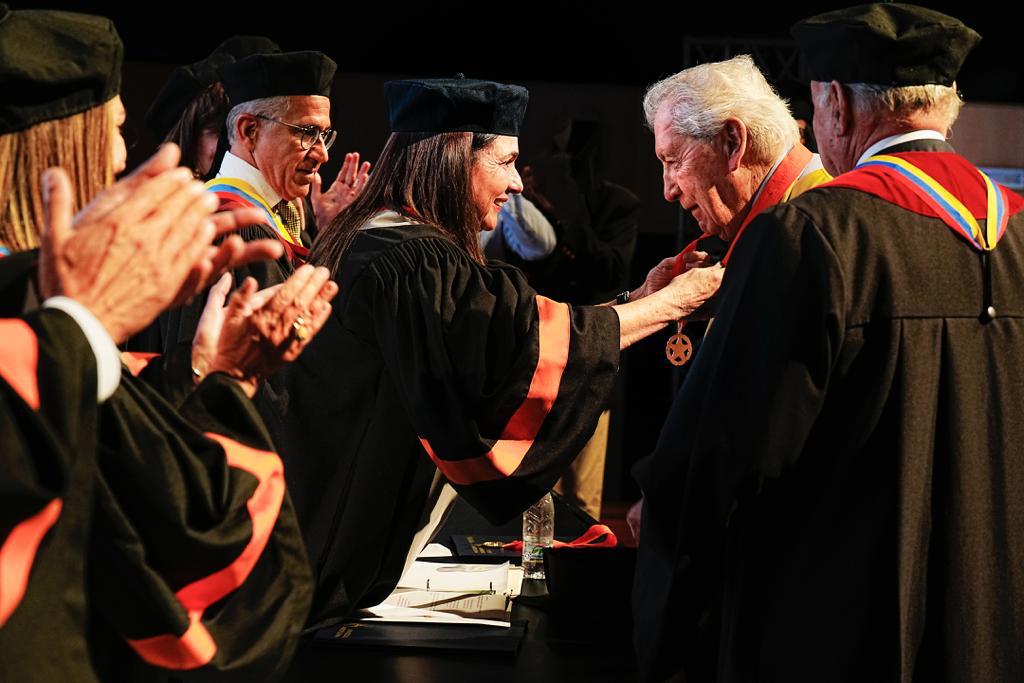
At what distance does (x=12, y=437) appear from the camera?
1.00 meters

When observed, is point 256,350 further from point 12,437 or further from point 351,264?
point 351,264

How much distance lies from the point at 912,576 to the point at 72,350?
1205 millimetres

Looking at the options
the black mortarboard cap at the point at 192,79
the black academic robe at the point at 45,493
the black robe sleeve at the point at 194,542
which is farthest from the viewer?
the black mortarboard cap at the point at 192,79

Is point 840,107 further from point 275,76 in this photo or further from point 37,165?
point 275,76

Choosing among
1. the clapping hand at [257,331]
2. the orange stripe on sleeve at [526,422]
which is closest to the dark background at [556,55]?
the orange stripe on sleeve at [526,422]

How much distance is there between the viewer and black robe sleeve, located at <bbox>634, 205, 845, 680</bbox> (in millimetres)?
1648

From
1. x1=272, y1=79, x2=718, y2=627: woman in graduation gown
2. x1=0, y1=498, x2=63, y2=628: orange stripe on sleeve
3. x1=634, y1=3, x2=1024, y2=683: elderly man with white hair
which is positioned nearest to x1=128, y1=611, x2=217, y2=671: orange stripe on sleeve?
x1=0, y1=498, x2=63, y2=628: orange stripe on sleeve

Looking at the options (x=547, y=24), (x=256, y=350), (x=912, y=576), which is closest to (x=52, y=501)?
(x=256, y=350)

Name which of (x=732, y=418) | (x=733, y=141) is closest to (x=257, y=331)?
(x=732, y=418)

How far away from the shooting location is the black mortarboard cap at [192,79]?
11.5 ft

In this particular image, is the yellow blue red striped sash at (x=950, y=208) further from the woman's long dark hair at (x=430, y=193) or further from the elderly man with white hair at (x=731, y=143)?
the woman's long dark hair at (x=430, y=193)

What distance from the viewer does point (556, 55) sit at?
6.30 m

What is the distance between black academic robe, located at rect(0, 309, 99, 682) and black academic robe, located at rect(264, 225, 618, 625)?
0.99 m

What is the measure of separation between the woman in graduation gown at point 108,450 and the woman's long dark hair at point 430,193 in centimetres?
106
